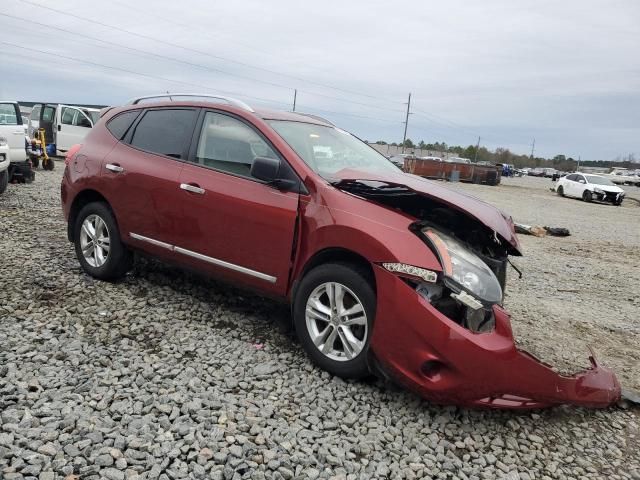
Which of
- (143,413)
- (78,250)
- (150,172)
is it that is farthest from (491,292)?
(78,250)

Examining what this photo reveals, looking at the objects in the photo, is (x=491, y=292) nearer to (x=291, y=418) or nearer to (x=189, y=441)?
(x=291, y=418)

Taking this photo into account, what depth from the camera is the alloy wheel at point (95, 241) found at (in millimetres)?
4691

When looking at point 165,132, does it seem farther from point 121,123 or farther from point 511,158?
point 511,158

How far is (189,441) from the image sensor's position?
2547 mm

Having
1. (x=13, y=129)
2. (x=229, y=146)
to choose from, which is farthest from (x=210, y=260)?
(x=13, y=129)

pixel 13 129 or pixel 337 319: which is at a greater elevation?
pixel 13 129

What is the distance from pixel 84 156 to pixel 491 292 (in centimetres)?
394

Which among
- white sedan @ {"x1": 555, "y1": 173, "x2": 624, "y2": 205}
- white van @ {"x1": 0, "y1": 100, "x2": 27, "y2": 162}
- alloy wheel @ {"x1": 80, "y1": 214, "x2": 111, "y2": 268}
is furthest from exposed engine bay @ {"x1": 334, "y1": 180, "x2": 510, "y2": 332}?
white sedan @ {"x1": 555, "y1": 173, "x2": 624, "y2": 205}

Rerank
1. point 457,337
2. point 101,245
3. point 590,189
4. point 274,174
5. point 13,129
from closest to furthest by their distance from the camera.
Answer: point 457,337
point 274,174
point 101,245
point 13,129
point 590,189

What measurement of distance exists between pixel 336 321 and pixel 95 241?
273 centimetres

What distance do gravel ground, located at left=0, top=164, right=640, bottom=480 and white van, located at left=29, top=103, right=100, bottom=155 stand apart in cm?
1575

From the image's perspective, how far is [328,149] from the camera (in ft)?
13.3

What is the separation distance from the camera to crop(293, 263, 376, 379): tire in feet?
10.1

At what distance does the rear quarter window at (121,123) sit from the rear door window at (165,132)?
130 millimetres
